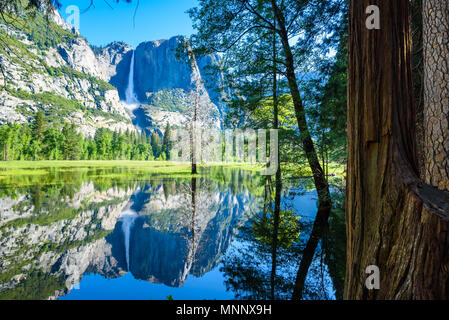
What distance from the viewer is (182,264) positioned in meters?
4.17

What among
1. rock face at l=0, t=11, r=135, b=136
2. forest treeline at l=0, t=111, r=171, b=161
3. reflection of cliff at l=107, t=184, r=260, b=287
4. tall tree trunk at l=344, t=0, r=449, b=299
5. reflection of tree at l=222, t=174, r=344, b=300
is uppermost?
rock face at l=0, t=11, r=135, b=136

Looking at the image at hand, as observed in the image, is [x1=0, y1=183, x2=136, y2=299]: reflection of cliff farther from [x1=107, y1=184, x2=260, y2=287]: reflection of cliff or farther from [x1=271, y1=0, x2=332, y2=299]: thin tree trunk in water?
[x1=271, y1=0, x2=332, y2=299]: thin tree trunk in water

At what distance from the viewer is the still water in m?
3.30

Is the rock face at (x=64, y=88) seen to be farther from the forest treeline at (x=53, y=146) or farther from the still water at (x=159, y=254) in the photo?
the still water at (x=159, y=254)

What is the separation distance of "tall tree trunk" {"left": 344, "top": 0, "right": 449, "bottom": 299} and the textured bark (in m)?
1.72

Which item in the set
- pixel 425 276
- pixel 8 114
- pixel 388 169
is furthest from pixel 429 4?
pixel 8 114

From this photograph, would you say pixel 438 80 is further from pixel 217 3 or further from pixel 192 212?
pixel 192 212

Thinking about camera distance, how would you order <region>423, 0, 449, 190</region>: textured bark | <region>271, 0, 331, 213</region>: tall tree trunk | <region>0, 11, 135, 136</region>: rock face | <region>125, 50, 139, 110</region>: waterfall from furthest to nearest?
1. <region>125, 50, 139, 110</region>: waterfall
2. <region>0, 11, 135, 136</region>: rock face
3. <region>271, 0, 331, 213</region>: tall tree trunk
4. <region>423, 0, 449, 190</region>: textured bark

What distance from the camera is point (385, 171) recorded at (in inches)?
56.3

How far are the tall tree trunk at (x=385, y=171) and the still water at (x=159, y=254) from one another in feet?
6.20

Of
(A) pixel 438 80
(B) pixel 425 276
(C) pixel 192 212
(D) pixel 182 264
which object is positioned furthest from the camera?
(C) pixel 192 212

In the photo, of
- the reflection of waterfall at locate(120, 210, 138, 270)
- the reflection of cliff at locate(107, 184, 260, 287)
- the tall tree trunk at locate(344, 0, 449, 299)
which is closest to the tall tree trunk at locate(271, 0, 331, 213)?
the reflection of cliff at locate(107, 184, 260, 287)

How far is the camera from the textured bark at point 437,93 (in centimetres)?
257
